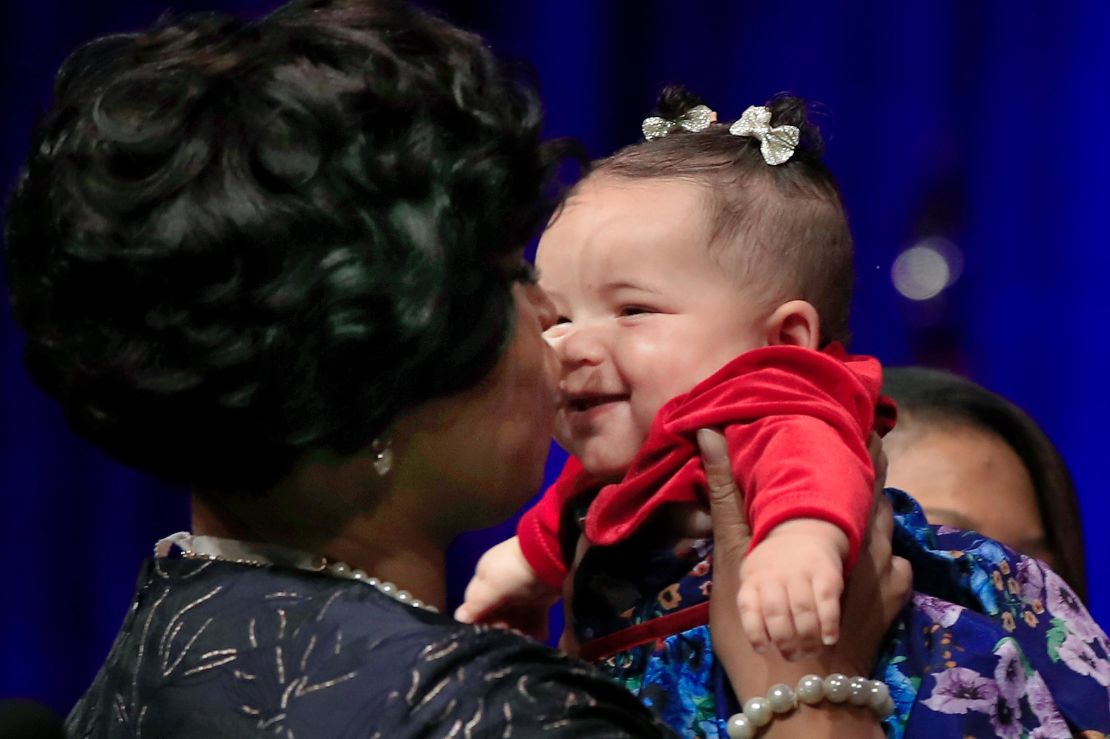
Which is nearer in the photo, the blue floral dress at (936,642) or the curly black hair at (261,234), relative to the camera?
the curly black hair at (261,234)

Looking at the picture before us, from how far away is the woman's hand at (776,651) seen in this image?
3.94 feet

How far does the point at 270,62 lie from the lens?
0.95 meters

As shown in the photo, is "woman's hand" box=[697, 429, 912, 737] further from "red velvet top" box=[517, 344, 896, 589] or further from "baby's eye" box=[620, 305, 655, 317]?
"baby's eye" box=[620, 305, 655, 317]

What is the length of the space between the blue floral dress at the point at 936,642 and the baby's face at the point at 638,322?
121 mm

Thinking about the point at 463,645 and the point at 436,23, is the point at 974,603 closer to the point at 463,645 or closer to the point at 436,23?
the point at 463,645

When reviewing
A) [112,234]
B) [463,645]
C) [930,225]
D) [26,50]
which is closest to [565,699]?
[463,645]

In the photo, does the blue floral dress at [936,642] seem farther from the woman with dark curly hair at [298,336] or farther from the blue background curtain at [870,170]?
the blue background curtain at [870,170]

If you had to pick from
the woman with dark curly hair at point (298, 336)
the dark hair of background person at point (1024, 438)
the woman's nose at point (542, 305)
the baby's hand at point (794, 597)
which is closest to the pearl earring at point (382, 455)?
the woman with dark curly hair at point (298, 336)

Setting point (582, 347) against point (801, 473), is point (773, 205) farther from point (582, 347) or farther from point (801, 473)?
point (801, 473)

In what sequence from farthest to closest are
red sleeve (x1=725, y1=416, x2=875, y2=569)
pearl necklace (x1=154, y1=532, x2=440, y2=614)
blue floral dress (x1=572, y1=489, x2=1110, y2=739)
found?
blue floral dress (x1=572, y1=489, x2=1110, y2=739) → red sleeve (x1=725, y1=416, x2=875, y2=569) → pearl necklace (x1=154, y1=532, x2=440, y2=614)

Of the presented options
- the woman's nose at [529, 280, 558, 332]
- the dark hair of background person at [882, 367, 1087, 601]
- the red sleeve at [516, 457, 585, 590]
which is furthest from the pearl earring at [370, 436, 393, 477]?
the dark hair of background person at [882, 367, 1087, 601]

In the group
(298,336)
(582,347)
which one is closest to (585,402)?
(582,347)

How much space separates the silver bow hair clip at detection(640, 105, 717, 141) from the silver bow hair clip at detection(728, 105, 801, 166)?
0.04 m

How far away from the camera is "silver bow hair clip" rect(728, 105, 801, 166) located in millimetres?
1483
